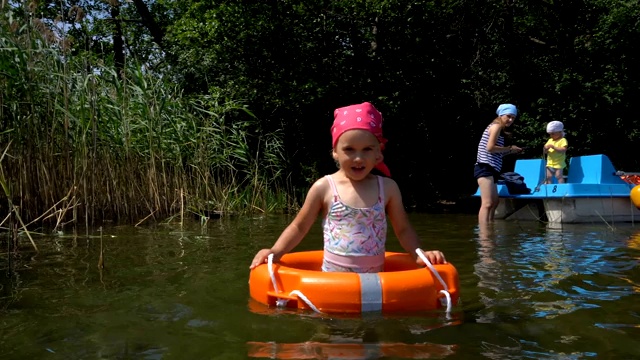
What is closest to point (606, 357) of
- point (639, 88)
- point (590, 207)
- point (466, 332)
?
point (466, 332)

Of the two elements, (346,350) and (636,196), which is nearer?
(346,350)

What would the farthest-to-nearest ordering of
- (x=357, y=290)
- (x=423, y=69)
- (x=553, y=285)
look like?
(x=423, y=69) < (x=553, y=285) < (x=357, y=290)

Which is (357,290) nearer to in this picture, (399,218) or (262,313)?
(262,313)

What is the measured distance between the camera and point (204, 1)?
41.4 ft

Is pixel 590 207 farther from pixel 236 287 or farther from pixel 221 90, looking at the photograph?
pixel 221 90

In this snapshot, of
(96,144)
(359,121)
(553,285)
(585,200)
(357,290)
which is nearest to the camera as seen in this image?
(357,290)

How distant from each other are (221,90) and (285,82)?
1238 mm

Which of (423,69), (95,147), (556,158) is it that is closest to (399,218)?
(95,147)

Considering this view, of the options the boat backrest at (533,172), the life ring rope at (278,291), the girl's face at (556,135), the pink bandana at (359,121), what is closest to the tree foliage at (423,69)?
the boat backrest at (533,172)

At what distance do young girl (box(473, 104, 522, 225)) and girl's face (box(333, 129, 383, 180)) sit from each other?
397 cm

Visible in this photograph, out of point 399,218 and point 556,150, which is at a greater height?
point 556,150

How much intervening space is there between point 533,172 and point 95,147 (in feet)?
20.4

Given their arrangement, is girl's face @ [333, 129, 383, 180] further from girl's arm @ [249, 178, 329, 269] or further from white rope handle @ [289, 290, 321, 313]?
white rope handle @ [289, 290, 321, 313]

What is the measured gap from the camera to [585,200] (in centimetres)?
802
